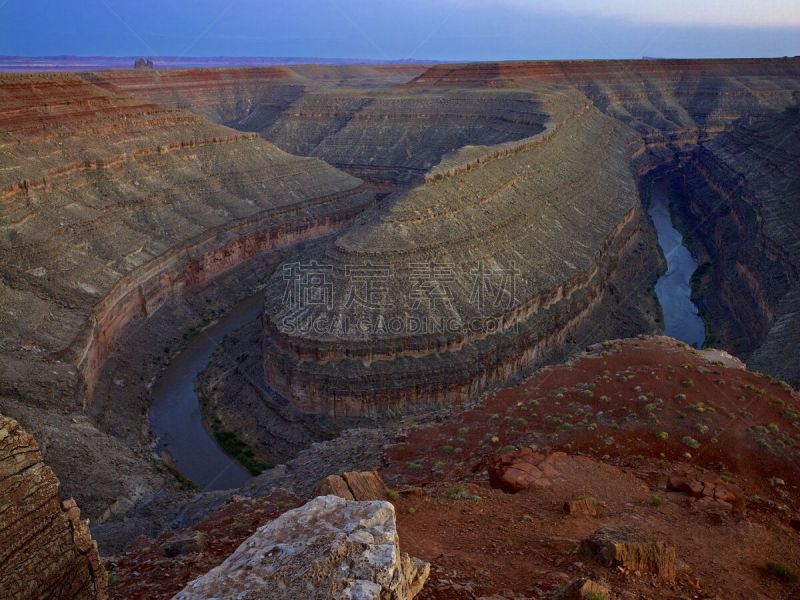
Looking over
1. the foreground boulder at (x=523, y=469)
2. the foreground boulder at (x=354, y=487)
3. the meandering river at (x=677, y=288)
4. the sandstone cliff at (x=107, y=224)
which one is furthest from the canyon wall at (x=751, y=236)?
the sandstone cliff at (x=107, y=224)

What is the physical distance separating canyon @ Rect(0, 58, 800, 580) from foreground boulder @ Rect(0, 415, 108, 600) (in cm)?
1067

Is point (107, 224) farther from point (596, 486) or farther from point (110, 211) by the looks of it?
point (596, 486)

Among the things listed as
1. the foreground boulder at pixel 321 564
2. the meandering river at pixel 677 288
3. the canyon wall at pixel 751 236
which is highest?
the foreground boulder at pixel 321 564

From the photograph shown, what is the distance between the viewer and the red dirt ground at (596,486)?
13.5 metres

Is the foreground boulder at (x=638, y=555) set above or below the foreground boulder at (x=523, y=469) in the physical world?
above

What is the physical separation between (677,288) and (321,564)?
5950 cm

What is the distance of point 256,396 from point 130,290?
1542 cm

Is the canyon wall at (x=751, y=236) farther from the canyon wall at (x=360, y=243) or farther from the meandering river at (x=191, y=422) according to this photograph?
the meandering river at (x=191, y=422)

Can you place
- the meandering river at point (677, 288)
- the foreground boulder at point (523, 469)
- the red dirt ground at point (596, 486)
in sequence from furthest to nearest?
1. the meandering river at point (677, 288)
2. the foreground boulder at point (523, 469)
3. the red dirt ground at point (596, 486)

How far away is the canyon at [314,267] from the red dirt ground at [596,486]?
8.84 m

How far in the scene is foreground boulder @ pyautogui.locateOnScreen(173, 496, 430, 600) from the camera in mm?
9273

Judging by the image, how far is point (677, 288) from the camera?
61.0 m

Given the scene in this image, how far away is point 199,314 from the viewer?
5028 cm

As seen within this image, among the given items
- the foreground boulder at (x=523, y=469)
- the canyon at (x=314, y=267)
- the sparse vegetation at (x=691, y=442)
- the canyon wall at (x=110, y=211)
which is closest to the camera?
the foreground boulder at (x=523, y=469)
